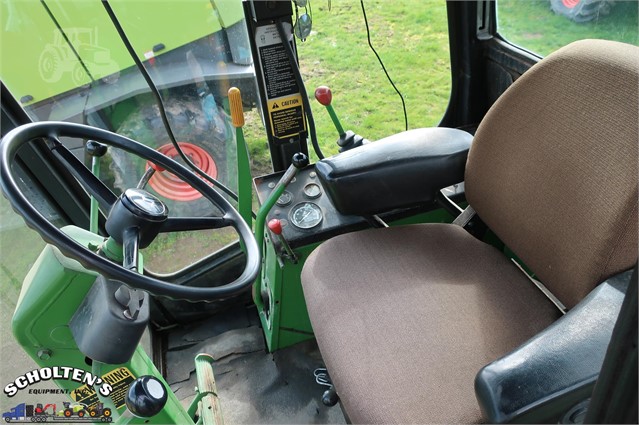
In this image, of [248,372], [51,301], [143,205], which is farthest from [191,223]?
[248,372]

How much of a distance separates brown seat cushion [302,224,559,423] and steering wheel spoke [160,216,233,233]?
1.00 ft

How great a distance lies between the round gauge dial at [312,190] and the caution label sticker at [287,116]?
19 cm

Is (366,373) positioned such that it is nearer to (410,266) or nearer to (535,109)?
(410,266)

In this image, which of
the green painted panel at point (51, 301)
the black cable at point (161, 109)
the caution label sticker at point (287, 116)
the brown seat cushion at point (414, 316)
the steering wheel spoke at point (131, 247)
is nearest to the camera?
the steering wheel spoke at point (131, 247)

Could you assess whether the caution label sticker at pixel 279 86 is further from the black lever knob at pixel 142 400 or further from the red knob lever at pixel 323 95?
the black lever knob at pixel 142 400

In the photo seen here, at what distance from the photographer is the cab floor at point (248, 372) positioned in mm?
1659

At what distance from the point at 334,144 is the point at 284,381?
0.97 m

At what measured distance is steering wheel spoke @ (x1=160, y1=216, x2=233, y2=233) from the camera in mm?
991

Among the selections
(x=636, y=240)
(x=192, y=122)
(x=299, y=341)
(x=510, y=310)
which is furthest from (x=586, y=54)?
(x=299, y=341)

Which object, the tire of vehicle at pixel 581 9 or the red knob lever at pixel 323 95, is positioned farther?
the red knob lever at pixel 323 95

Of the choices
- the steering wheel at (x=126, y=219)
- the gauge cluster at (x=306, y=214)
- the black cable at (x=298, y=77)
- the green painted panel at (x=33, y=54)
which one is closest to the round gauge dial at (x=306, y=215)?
the gauge cluster at (x=306, y=214)

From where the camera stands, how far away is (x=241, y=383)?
1.77 m

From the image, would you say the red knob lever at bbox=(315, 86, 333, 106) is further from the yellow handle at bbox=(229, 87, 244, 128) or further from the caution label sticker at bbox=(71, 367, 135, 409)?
the caution label sticker at bbox=(71, 367, 135, 409)

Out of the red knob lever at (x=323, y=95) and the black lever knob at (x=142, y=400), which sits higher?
the red knob lever at (x=323, y=95)
